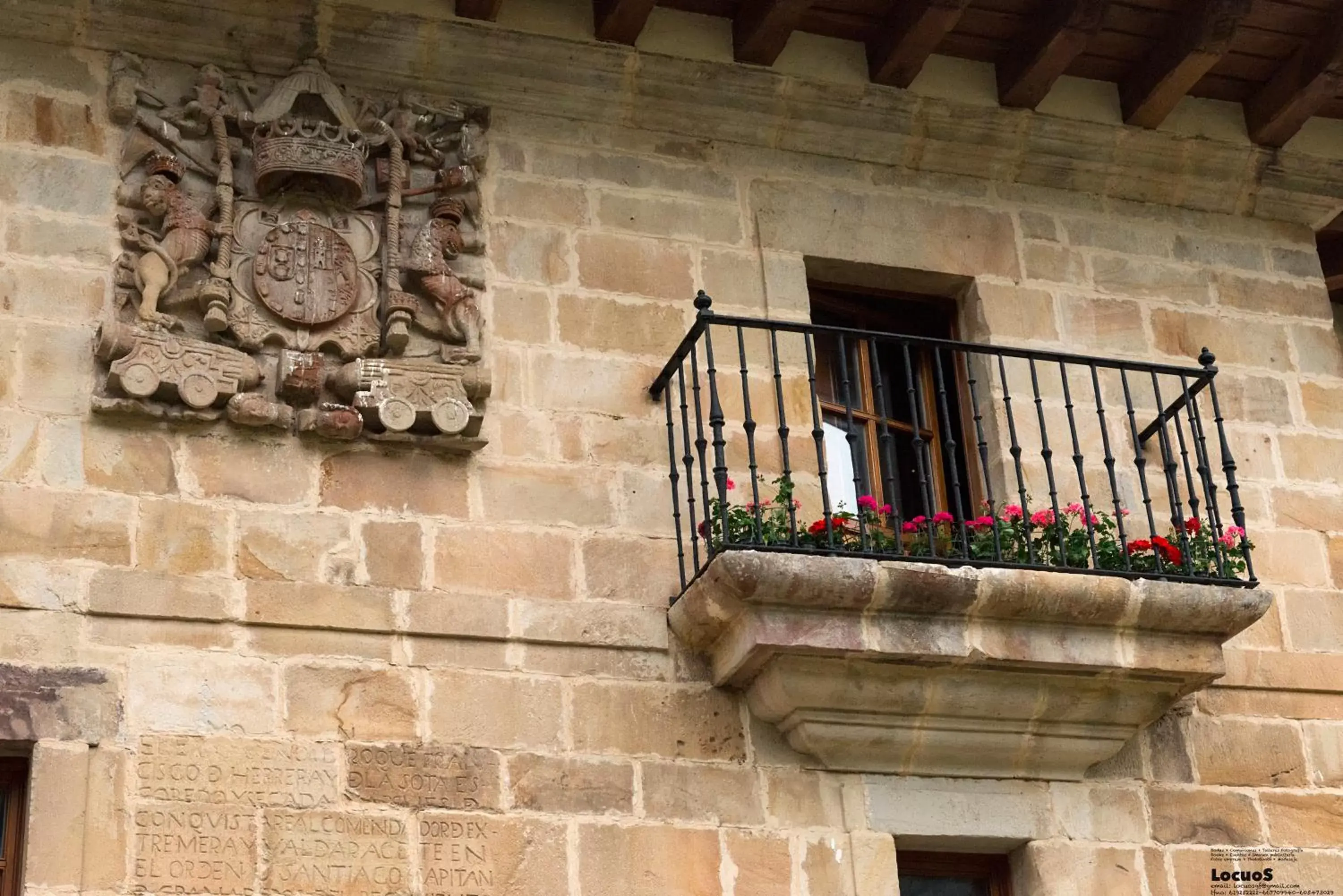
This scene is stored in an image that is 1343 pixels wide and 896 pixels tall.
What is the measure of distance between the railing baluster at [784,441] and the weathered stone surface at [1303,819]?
1.78 meters

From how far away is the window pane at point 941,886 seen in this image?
6402 millimetres

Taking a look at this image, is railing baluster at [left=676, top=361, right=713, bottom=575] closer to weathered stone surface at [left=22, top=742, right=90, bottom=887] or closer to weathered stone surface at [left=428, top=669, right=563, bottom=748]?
weathered stone surface at [left=428, top=669, right=563, bottom=748]

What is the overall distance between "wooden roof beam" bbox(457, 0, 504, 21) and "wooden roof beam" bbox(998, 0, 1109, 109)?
187 centimetres

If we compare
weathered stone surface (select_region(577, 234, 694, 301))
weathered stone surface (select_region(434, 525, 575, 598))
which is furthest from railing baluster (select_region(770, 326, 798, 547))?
weathered stone surface (select_region(434, 525, 575, 598))

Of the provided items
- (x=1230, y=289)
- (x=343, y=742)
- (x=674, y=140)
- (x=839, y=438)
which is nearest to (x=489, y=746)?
(x=343, y=742)

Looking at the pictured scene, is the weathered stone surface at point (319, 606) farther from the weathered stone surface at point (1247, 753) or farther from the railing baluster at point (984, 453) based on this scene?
the weathered stone surface at point (1247, 753)

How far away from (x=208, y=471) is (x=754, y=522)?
63.5 inches

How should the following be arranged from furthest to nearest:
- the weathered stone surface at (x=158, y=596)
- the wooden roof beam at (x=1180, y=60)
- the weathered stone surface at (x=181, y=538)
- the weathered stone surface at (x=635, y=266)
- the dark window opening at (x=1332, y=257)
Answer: the dark window opening at (x=1332, y=257)
the wooden roof beam at (x=1180, y=60)
the weathered stone surface at (x=635, y=266)
the weathered stone surface at (x=181, y=538)
the weathered stone surface at (x=158, y=596)

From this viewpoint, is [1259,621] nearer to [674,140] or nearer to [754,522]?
[754,522]

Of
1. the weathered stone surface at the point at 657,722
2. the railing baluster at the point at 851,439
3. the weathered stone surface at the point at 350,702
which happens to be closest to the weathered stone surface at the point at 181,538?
the weathered stone surface at the point at 350,702

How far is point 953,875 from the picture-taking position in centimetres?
647

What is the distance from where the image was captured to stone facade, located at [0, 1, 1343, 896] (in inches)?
228

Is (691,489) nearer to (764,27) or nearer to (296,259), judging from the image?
A: (296,259)

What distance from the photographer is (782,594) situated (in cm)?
600
